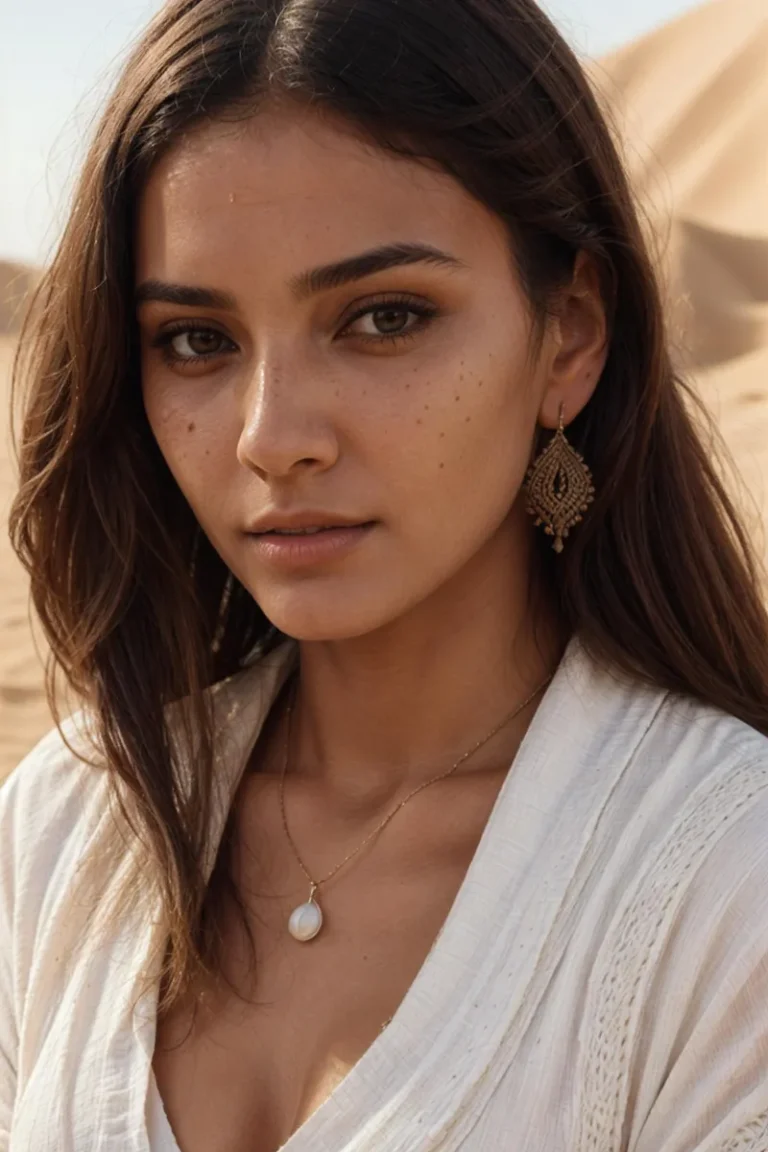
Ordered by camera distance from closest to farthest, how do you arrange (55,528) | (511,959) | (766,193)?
(511,959), (55,528), (766,193)

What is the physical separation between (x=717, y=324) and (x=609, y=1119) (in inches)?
408

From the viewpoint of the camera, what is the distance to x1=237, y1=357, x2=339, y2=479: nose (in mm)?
2074

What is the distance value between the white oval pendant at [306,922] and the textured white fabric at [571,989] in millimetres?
213

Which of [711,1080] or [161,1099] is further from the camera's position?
[161,1099]

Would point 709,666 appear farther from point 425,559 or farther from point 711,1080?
point 711,1080

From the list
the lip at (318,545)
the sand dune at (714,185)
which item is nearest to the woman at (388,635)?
the lip at (318,545)

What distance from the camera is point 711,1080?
6.33ft

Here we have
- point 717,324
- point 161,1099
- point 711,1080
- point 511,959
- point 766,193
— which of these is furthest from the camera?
point 766,193

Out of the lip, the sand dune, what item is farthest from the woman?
the sand dune

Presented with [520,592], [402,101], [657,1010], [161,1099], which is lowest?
[161,1099]

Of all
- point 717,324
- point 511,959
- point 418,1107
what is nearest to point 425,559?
point 511,959

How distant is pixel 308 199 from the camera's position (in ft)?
6.82

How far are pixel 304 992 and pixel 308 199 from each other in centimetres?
107

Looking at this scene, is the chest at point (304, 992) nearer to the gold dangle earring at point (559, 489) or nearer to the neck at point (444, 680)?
the neck at point (444, 680)
